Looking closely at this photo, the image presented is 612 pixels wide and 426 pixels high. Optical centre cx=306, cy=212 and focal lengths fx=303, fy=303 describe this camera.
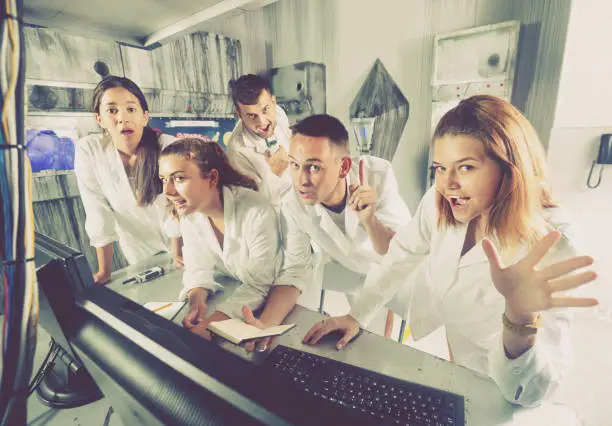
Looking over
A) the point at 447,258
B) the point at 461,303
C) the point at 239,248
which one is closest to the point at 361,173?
the point at 447,258

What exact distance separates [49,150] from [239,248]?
0.59 m

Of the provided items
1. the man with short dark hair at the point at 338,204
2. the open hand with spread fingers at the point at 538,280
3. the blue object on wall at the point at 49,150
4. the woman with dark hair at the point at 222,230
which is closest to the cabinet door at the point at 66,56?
the blue object on wall at the point at 49,150

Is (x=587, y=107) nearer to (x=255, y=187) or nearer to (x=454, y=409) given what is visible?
(x=454, y=409)

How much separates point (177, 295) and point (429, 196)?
2.99 feet

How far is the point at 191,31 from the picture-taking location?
0.80 meters

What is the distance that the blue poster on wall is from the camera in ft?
2.88

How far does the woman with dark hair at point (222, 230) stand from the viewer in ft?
2.99

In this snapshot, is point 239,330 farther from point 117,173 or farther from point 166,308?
point 117,173

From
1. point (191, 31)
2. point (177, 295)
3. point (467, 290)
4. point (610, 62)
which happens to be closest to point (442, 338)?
point (467, 290)

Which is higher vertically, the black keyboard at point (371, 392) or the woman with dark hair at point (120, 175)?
the woman with dark hair at point (120, 175)

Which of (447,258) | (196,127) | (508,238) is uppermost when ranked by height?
(196,127)

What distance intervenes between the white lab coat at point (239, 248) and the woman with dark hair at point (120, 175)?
0.14 metres

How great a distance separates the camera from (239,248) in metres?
1.02

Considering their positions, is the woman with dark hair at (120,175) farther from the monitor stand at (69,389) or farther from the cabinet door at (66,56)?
the monitor stand at (69,389)
